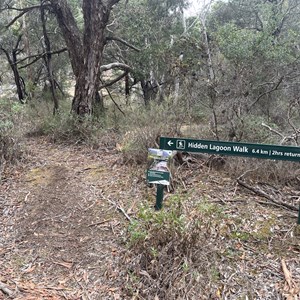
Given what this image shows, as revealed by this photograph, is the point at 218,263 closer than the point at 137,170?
Yes

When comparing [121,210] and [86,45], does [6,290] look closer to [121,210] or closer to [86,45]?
[121,210]

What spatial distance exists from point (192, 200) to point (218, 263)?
3.68 feet

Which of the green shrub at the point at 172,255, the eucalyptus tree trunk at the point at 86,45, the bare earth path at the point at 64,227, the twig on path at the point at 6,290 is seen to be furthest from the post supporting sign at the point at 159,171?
the eucalyptus tree trunk at the point at 86,45

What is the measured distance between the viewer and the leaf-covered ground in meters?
2.68

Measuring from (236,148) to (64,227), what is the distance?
222cm

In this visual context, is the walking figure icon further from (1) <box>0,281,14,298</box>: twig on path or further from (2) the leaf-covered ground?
(1) <box>0,281,14,298</box>: twig on path

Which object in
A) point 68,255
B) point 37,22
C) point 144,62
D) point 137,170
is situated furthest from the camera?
point 37,22

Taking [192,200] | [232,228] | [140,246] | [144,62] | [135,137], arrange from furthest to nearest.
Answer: [144,62] → [135,137] → [192,200] → [232,228] → [140,246]

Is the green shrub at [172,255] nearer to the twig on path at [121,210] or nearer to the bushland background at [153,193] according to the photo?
the bushland background at [153,193]

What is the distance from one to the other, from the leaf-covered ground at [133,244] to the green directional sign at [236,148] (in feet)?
1.74

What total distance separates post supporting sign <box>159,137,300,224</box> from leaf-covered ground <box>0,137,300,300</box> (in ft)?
1.74

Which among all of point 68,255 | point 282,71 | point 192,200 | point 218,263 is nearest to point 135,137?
point 192,200

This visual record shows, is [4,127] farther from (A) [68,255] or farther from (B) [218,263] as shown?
(B) [218,263]

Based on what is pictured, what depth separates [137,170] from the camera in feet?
16.2
